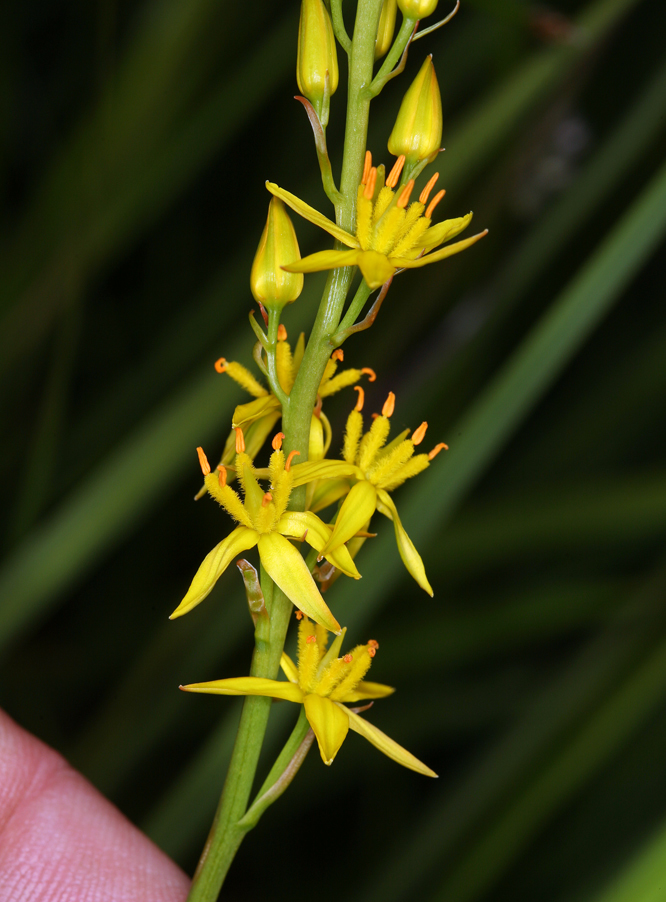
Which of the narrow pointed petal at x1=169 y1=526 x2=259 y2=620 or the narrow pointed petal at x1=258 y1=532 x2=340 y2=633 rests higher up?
the narrow pointed petal at x1=258 y1=532 x2=340 y2=633

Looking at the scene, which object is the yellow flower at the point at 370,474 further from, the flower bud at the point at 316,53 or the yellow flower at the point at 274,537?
the flower bud at the point at 316,53

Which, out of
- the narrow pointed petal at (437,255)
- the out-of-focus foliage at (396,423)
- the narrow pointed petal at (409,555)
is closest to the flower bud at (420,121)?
the narrow pointed petal at (437,255)

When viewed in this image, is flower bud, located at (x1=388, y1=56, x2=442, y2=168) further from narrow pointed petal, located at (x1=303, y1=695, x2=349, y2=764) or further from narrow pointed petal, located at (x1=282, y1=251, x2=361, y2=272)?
narrow pointed petal, located at (x1=303, y1=695, x2=349, y2=764)

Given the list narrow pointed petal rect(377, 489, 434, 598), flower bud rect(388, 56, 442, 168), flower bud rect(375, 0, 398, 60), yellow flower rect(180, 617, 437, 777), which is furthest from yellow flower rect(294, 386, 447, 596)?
flower bud rect(375, 0, 398, 60)

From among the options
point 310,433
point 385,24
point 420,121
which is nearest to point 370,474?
point 310,433

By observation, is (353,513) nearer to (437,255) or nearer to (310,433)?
(310,433)
